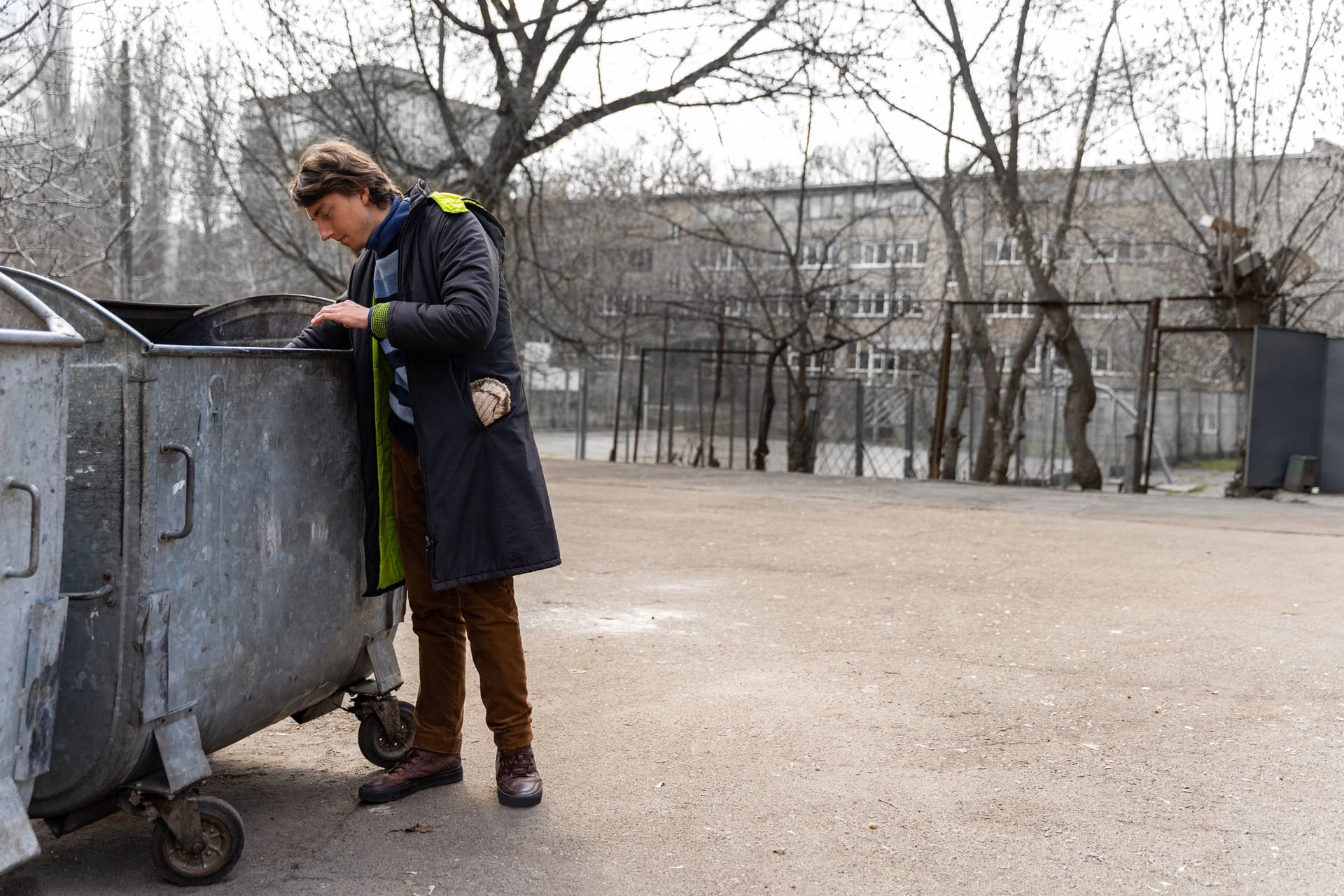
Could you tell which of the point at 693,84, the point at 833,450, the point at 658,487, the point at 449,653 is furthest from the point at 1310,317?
the point at 449,653

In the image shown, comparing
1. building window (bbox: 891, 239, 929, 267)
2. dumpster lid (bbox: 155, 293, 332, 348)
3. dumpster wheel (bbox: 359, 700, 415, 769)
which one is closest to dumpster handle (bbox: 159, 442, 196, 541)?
dumpster lid (bbox: 155, 293, 332, 348)

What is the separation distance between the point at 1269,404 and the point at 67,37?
37.8ft

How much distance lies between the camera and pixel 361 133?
48.6 feet

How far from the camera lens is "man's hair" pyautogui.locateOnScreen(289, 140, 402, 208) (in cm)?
323

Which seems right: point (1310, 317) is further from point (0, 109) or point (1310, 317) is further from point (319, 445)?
point (319, 445)

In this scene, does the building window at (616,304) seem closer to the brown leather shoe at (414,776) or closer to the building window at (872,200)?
the building window at (872,200)

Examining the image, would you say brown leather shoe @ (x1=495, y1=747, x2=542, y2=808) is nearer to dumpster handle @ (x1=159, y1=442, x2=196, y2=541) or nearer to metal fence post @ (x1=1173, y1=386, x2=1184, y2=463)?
dumpster handle @ (x1=159, y1=442, x2=196, y2=541)

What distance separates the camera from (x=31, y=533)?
7.49 feet

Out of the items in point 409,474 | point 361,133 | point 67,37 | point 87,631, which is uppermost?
point 361,133

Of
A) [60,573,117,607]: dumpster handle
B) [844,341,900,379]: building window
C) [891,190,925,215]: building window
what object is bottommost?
[60,573,117,607]: dumpster handle

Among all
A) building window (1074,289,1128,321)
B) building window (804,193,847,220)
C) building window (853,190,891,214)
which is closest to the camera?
building window (853,190,891,214)

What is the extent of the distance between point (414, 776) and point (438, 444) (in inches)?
38.2

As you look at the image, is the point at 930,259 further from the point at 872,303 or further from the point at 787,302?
the point at 787,302

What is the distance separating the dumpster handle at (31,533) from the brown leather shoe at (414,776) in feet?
4.37
